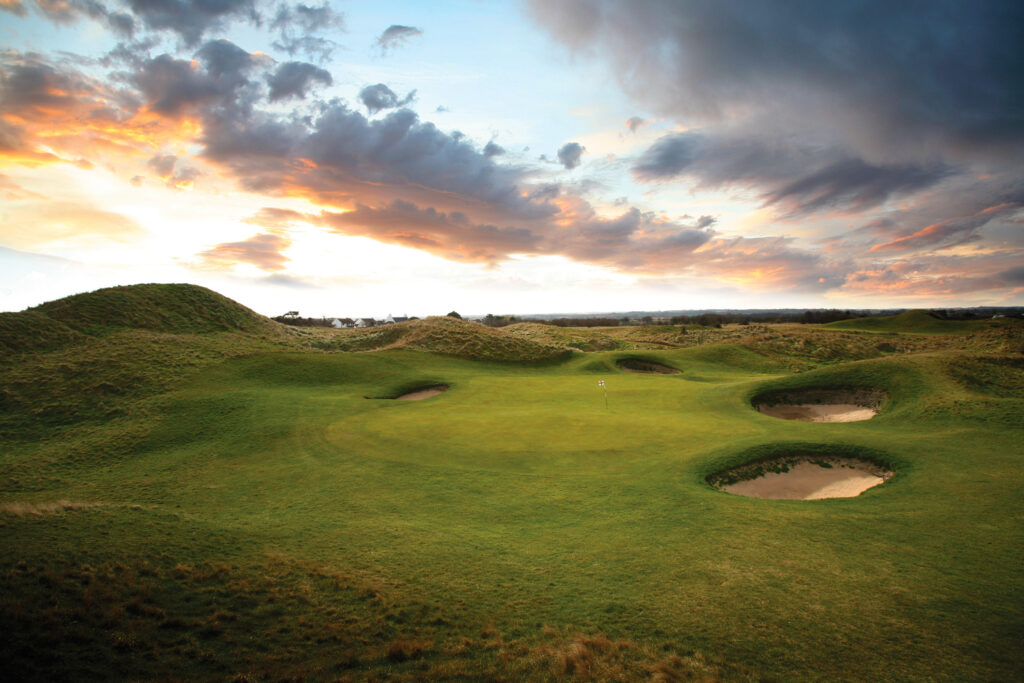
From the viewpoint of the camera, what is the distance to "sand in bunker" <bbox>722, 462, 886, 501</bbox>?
44.3 ft

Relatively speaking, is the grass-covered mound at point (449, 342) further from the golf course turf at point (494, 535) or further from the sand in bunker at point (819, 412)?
the sand in bunker at point (819, 412)

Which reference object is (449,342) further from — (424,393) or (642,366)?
(642,366)

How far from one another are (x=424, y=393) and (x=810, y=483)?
71.4 feet

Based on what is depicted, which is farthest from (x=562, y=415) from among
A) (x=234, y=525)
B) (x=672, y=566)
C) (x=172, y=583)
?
(x=172, y=583)

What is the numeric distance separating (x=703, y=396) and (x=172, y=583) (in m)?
25.2

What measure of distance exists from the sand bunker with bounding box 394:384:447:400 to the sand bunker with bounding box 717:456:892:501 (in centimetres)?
1903

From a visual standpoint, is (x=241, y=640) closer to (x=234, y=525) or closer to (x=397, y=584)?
(x=397, y=584)

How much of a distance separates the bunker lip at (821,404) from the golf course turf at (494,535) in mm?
679

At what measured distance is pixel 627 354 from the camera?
4312 cm

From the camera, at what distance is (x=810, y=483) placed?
14.2 metres

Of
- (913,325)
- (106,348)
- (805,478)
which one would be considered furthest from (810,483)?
(913,325)

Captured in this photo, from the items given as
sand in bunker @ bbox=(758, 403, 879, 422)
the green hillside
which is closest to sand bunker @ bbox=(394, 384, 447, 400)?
sand in bunker @ bbox=(758, 403, 879, 422)

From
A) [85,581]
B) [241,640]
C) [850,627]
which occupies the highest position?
[85,581]

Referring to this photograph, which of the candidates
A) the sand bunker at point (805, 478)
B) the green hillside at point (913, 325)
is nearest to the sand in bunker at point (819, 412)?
the sand bunker at point (805, 478)
